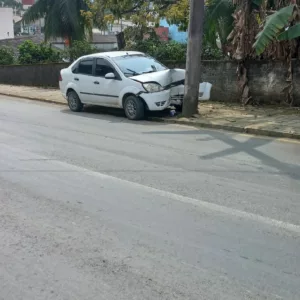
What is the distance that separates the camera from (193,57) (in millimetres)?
12234

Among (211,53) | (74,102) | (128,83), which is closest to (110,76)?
(128,83)

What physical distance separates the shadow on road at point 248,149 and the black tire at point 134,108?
182 centimetres

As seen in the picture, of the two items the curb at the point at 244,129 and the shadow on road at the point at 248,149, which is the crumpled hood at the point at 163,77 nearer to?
the curb at the point at 244,129

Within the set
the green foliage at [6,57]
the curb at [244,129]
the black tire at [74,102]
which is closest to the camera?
the curb at [244,129]

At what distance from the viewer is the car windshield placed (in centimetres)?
1328

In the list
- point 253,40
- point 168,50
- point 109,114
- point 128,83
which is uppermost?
point 253,40

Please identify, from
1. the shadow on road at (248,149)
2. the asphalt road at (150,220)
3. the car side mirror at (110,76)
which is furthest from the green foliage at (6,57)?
the asphalt road at (150,220)

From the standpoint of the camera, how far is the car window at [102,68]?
13.6 m

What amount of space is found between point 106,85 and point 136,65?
1.02m

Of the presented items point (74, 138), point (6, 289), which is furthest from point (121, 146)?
point (6, 289)

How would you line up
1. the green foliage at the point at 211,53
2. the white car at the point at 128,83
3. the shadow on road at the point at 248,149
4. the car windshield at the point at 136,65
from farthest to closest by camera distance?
the green foliage at the point at 211,53 → the car windshield at the point at 136,65 → the white car at the point at 128,83 → the shadow on road at the point at 248,149

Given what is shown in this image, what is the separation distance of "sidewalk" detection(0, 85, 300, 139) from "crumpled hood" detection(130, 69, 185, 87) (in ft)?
3.32

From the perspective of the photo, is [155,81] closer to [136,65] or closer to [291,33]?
[136,65]

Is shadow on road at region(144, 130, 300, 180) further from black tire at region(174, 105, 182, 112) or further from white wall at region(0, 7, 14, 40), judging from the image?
white wall at region(0, 7, 14, 40)
